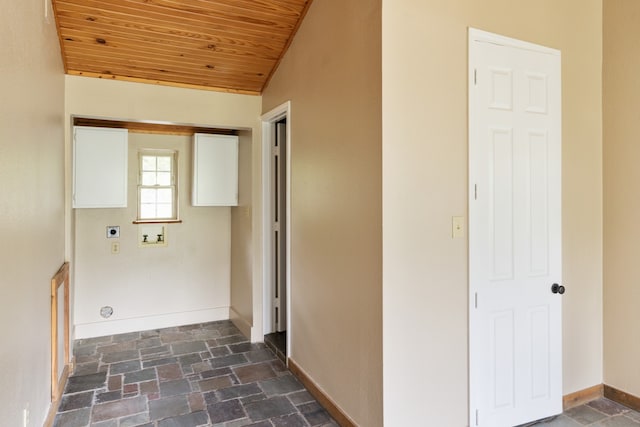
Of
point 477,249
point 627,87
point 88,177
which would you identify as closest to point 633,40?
point 627,87

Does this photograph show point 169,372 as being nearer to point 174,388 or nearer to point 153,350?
point 174,388

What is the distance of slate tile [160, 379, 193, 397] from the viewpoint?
10.2 feet

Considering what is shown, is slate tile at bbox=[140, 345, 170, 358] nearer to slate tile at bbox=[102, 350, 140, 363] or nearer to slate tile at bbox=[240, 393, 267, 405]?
slate tile at bbox=[102, 350, 140, 363]

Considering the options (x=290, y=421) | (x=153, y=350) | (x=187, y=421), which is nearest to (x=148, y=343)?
(x=153, y=350)

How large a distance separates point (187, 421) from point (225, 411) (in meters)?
0.26

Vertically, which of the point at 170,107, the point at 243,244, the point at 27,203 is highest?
the point at 170,107

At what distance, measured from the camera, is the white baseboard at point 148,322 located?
14.3ft

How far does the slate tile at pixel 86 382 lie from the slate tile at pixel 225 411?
3.55 feet

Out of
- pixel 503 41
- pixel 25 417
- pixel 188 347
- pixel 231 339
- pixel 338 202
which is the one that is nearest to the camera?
pixel 25 417

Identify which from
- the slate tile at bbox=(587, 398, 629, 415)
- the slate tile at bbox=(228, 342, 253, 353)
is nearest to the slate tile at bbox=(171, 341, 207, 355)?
the slate tile at bbox=(228, 342, 253, 353)

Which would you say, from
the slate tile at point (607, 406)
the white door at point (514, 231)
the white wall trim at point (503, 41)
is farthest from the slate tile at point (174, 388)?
the white wall trim at point (503, 41)

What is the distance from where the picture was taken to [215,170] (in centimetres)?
451

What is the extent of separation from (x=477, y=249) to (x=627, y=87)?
1738mm

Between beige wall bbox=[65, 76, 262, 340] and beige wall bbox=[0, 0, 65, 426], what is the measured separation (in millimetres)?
638
